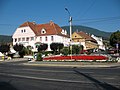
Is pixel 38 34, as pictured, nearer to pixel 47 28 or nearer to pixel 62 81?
pixel 47 28

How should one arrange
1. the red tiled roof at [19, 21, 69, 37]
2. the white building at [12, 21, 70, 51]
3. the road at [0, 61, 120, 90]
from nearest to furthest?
1. the road at [0, 61, 120, 90]
2. the white building at [12, 21, 70, 51]
3. the red tiled roof at [19, 21, 69, 37]

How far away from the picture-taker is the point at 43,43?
74.1m

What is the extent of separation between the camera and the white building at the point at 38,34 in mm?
75938

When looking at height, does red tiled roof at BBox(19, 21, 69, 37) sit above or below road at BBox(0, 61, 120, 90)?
above

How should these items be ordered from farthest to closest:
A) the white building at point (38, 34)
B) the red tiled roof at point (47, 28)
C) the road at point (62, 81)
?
the red tiled roof at point (47, 28), the white building at point (38, 34), the road at point (62, 81)

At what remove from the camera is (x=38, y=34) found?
78.4m

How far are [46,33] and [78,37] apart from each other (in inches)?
1137

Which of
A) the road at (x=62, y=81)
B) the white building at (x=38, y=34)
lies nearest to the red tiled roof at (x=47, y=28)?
the white building at (x=38, y=34)

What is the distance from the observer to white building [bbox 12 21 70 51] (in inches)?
2990

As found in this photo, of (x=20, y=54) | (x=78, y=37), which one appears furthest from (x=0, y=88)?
(x=78, y=37)

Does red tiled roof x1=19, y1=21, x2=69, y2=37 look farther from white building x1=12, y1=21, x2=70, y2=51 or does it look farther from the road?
the road

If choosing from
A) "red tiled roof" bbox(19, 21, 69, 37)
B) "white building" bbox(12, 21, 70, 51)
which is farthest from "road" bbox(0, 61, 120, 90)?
"red tiled roof" bbox(19, 21, 69, 37)

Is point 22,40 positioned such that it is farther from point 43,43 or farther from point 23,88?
point 23,88

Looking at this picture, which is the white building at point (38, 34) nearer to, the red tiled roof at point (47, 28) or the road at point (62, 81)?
the red tiled roof at point (47, 28)
